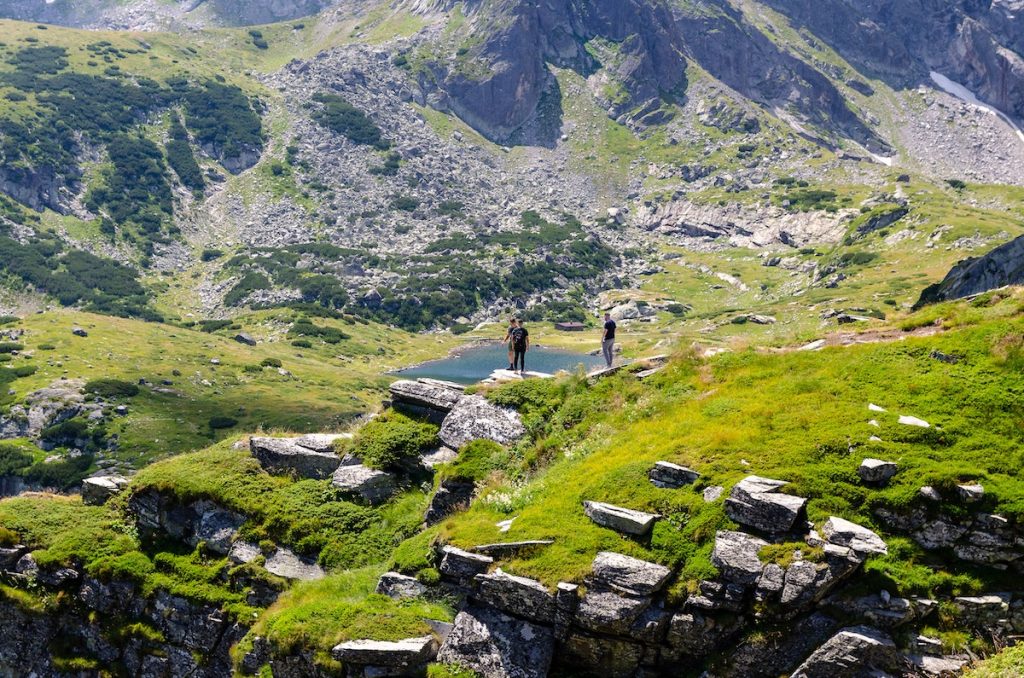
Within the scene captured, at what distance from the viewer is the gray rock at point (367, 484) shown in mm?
22438

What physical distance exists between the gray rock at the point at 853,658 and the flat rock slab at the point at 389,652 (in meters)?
7.45

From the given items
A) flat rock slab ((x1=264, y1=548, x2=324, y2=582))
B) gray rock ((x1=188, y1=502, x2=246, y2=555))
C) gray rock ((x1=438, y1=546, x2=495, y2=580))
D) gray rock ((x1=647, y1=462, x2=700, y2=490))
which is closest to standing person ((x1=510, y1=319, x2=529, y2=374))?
flat rock slab ((x1=264, y1=548, x2=324, y2=582))

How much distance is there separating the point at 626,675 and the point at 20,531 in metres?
20.1

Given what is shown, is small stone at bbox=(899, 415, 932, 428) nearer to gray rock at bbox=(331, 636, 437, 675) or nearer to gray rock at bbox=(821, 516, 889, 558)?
gray rock at bbox=(821, 516, 889, 558)

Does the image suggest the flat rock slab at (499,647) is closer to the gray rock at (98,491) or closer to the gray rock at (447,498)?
the gray rock at (447,498)

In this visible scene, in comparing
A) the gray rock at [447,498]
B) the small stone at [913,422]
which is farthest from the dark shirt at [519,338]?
the small stone at [913,422]

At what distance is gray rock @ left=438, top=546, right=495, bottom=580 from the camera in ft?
50.9

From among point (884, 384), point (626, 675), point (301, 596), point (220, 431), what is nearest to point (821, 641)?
point (626, 675)

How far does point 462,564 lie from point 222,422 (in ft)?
329

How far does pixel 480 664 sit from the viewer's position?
14.4 m

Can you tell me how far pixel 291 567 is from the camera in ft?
67.3

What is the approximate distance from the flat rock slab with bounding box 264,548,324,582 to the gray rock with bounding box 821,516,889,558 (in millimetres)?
13980

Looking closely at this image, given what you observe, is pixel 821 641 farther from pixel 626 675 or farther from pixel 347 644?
pixel 347 644

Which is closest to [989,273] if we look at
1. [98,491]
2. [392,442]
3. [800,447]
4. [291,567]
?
[800,447]
